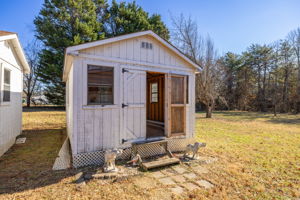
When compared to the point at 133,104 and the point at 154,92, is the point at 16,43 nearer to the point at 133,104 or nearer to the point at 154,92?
the point at 133,104

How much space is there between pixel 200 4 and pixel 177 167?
8.90 metres

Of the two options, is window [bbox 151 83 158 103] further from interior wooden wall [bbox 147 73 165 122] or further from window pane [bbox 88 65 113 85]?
window pane [bbox 88 65 113 85]

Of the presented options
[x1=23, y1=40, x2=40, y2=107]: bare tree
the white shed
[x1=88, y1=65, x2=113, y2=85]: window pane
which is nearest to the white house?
the white shed

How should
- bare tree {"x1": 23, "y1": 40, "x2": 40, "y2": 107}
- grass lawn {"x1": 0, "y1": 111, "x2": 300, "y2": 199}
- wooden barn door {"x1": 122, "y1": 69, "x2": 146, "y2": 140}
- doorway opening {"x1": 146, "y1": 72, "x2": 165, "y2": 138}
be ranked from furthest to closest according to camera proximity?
bare tree {"x1": 23, "y1": 40, "x2": 40, "y2": 107} < doorway opening {"x1": 146, "y1": 72, "x2": 165, "y2": 138} < wooden barn door {"x1": 122, "y1": 69, "x2": 146, "y2": 140} < grass lawn {"x1": 0, "y1": 111, "x2": 300, "y2": 199}

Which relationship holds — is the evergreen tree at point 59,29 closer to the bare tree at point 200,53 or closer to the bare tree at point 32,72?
the bare tree at point 32,72

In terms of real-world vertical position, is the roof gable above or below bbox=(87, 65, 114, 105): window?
above

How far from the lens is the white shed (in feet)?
12.2

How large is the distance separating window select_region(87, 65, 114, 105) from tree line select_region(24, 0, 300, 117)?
1047 cm

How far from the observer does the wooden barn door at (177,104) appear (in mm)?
4855

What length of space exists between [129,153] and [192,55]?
1178 cm

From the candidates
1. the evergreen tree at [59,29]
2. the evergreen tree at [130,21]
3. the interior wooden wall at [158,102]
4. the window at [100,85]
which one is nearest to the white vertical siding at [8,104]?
the window at [100,85]

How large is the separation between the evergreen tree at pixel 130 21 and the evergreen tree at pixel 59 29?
1.79m

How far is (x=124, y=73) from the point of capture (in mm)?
4168

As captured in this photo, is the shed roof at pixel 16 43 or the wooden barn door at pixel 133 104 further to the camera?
the shed roof at pixel 16 43
